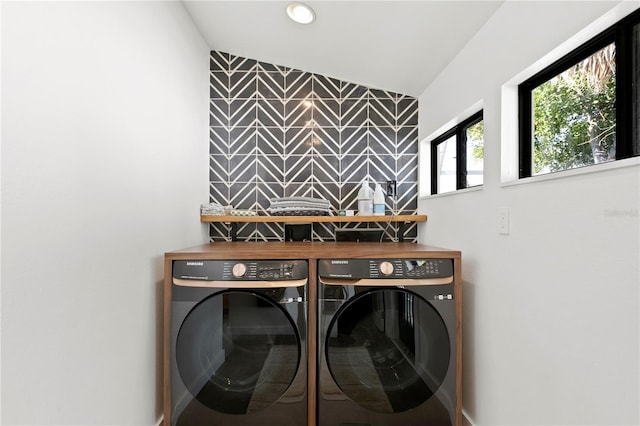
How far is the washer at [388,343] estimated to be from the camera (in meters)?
1.46

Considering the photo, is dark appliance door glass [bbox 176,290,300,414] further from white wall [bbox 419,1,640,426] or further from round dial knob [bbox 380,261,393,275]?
white wall [bbox 419,1,640,426]

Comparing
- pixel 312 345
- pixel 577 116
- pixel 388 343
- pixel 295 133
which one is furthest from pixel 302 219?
pixel 577 116

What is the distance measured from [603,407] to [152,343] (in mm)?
1782

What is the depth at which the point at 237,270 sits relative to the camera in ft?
4.74

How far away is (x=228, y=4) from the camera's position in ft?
5.61

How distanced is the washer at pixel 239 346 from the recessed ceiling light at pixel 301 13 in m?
1.35

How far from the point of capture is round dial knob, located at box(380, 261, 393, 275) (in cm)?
147

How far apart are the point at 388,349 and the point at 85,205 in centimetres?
144

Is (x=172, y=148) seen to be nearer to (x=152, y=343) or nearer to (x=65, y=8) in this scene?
(x=65, y=8)

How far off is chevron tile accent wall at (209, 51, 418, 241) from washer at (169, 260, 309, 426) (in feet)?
3.07

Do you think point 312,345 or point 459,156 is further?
point 459,156

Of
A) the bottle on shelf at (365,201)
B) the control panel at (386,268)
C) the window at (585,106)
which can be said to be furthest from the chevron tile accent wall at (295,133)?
the window at (585,106)

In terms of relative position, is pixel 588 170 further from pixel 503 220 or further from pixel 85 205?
pixel 85 205

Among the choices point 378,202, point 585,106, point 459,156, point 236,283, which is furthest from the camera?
point 378,202
